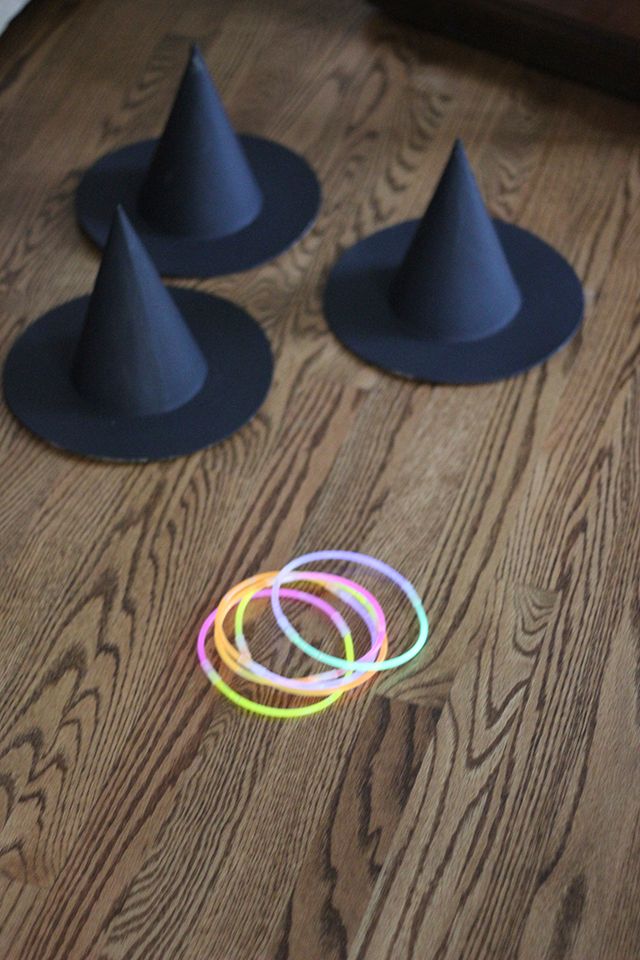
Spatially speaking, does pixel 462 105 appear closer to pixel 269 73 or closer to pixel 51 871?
pixel 269 73

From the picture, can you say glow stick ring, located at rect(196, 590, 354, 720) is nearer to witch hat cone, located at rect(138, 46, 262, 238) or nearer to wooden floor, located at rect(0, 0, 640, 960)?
wooden floor, located at rect(0, 0, 640, 960)

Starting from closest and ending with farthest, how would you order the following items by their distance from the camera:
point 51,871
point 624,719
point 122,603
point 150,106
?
1. point 51,871
2. point 624,719
3. point 122,603
4. point 150,106

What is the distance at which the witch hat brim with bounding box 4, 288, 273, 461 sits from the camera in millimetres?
1771

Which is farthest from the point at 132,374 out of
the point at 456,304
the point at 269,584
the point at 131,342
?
the point at 456,304

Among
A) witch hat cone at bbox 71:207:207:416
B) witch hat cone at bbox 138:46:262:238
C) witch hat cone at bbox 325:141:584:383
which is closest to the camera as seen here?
witch hat cone at bbox 71:207:207:416

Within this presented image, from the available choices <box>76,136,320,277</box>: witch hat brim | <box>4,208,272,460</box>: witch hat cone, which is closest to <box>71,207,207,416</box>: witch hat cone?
<box>4,208,272,460</box>: witch hat cone

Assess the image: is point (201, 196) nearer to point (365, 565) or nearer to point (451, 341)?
point (451, 341)

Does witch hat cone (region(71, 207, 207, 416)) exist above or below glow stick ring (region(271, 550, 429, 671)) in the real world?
above

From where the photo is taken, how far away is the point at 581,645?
1.55 m

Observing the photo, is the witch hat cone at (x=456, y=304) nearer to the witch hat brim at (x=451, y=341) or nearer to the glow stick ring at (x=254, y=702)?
the witch hat brim at (x=451, y=341)

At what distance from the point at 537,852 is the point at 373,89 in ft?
4.96

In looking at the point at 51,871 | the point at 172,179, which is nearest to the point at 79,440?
the point at 172,179

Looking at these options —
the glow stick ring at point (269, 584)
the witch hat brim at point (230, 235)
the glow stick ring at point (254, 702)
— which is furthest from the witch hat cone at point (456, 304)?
the glow stick ring at point (254, 702)

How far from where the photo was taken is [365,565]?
1.64m
